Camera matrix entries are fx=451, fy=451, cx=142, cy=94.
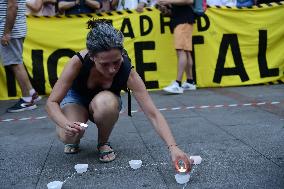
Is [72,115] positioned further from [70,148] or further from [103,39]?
[103,39]

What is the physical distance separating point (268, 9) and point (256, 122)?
360 cm

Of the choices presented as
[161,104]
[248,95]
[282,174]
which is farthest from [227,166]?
[248,95]

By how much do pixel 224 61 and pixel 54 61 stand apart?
2.83 meters

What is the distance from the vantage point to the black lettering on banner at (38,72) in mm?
7271

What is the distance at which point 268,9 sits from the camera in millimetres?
7707

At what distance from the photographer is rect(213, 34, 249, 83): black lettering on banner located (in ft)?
25.0

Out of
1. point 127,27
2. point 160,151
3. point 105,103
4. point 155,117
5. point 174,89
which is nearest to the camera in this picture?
point 155,117

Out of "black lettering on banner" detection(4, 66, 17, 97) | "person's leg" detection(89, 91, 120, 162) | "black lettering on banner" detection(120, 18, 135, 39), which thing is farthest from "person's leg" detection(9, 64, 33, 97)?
"person's leg" detection(89, 91, 120, 162)

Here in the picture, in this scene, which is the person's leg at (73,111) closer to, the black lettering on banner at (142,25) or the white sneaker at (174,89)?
the white sneaker at (174,89)

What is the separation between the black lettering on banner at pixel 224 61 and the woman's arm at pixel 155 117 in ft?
14.9

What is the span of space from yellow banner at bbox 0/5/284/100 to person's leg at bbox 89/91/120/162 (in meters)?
3.92

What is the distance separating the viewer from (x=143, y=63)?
7.51m

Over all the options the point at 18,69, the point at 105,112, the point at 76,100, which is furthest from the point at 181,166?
the point at 18,69

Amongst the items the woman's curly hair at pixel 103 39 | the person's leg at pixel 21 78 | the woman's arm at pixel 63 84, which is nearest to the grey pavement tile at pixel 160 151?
the person's leg at pixel 21 78
